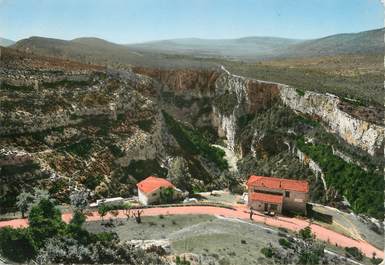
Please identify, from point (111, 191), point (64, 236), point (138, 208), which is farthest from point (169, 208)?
point (64, 236)

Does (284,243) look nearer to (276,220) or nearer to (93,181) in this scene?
(276,220)

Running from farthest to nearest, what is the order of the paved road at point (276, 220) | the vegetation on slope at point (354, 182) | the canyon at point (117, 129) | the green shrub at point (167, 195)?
the vegetation on slope at point (354, 182), the canyon at point (117, 129), the green shrub at point (167, 195), the paved road at point (276, 220)

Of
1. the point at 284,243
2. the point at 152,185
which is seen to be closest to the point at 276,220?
the point at 284,243

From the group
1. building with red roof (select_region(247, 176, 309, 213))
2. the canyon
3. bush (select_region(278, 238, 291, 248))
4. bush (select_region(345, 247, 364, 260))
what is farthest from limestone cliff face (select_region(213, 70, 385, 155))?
bush (select_region(278, 238, 291, 248))

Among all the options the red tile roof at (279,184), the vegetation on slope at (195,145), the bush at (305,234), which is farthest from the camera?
the vegetation on slope at (195,145)

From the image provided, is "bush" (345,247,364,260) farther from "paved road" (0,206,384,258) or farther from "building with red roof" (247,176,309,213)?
"building with red roof" (247,176,309,213)

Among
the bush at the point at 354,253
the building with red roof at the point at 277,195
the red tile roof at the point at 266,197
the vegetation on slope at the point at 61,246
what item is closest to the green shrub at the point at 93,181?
the building with red roof at the point at 277,195

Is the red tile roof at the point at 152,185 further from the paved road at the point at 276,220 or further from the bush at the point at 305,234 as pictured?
the bush at the point at 305,234
